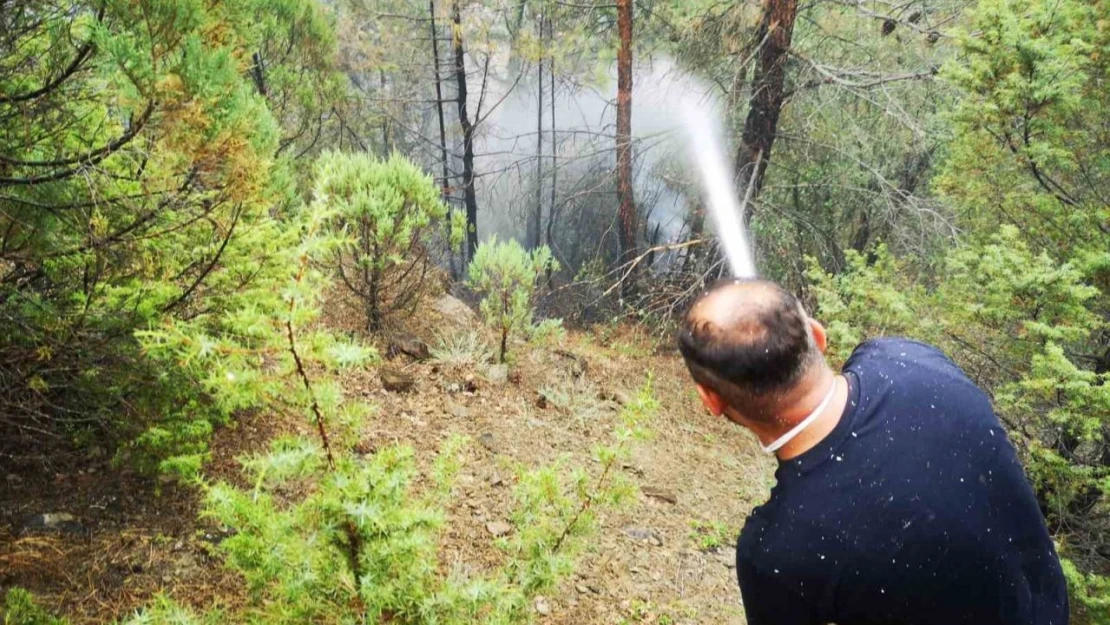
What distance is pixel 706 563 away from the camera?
4445 millimetres

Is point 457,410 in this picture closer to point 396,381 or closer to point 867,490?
point 396,381

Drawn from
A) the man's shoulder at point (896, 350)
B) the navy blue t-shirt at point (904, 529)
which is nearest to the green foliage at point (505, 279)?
the man's shoulder at point (896, 350)

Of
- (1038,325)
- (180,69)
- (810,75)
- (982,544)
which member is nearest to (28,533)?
(180,69)

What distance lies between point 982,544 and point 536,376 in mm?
5568

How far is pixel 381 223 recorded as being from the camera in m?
5.73

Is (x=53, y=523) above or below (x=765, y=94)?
below

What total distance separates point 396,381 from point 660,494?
8.90 feet

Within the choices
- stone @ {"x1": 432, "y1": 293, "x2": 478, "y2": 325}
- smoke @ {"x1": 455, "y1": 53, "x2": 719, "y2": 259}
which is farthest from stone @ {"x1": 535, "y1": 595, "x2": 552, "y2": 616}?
smoke @ {"x1": 455, "y1": 53, "x2": 719, "y2": 259}

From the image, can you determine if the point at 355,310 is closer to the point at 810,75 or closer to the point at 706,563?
the point at 706,563

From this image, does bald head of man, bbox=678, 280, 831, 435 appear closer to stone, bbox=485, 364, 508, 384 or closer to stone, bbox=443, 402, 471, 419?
stone, bbox=443, 402, 471, 419

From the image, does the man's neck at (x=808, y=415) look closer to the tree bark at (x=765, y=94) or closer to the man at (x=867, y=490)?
the man at (x=867, y=490)

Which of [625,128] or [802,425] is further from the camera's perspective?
[625,128]

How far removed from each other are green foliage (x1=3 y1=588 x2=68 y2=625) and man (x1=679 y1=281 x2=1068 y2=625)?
7.88 feet

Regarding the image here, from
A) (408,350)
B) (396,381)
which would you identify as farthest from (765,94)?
(396,381)
